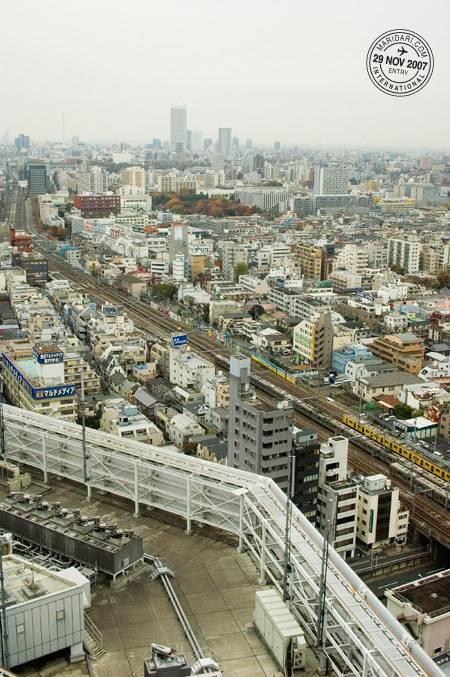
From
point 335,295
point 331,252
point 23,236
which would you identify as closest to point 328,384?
point 335,295

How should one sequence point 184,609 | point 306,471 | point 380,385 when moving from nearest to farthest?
1. point 184,609
2. point 306,471
3. point 380,385

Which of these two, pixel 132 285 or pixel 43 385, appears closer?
pixel 43 385

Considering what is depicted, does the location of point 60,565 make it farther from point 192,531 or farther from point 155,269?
point 155,269

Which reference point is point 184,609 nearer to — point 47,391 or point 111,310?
point 47,391

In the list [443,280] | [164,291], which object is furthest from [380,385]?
[443,280]

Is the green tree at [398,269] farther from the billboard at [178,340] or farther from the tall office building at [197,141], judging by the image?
the tall office building at [197,141]

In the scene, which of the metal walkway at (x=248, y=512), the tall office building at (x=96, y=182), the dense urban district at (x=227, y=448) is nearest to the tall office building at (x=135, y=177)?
the tall office building at (x=96, y=182)
